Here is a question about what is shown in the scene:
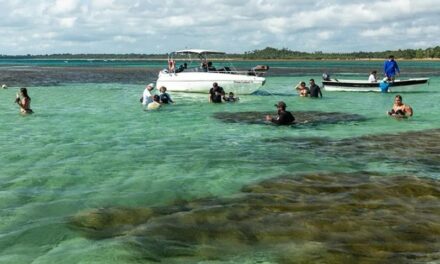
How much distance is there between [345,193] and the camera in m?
8.96

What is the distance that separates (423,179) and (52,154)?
28.2 ft

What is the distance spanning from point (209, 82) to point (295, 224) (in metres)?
23.7

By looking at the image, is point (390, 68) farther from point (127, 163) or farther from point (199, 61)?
point (127, 163)

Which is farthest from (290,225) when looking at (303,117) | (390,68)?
(390,68)

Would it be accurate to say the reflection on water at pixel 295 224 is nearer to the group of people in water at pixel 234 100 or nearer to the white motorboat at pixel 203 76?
the group of people in water at pixel 234 100

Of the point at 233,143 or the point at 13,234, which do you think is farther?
the point at 233,143

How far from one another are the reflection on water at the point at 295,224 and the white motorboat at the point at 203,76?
2025cm

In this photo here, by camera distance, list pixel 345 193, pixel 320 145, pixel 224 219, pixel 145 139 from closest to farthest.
Answer: pixel 224 219, pixel 345 193, pixel 320 145, pixel 145 139

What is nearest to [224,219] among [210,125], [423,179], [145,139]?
[423,179]

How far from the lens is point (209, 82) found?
100 ft

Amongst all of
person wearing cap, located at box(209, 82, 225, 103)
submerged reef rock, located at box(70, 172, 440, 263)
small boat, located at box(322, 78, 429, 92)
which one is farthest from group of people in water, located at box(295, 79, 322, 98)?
submerged reef rock, located at box(70, 172, 440, 263)

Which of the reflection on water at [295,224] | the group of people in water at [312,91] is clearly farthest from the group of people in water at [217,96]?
the reflection on water at [295,224]

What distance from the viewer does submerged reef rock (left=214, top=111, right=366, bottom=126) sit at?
19.3 m

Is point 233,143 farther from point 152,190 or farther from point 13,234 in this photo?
point 13,234
